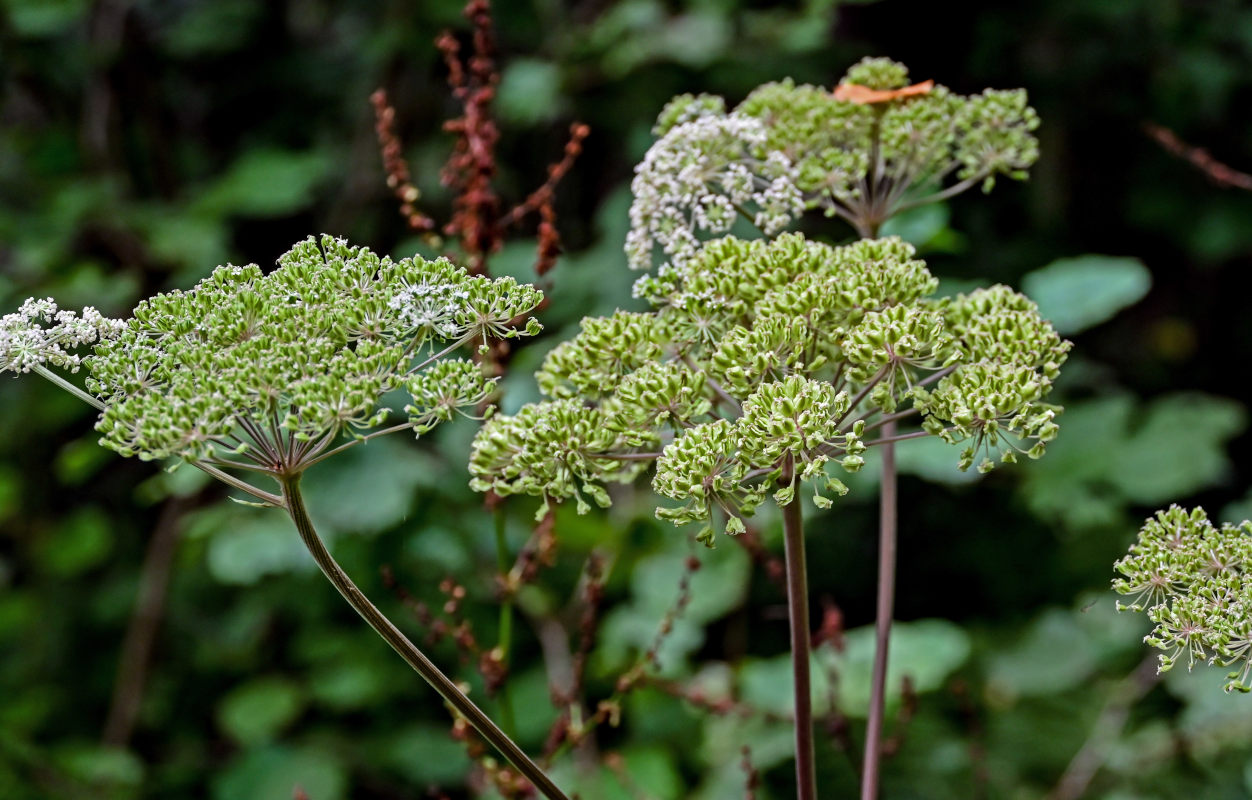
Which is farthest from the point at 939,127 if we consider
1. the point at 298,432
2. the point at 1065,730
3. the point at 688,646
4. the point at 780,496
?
the point at 1065,730

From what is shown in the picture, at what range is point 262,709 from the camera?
3.71m

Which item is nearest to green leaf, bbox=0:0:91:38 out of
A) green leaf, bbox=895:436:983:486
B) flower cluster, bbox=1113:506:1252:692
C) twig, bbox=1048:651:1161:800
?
green leaf, bbox=895:436:983:486

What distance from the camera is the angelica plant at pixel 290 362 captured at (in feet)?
3.06

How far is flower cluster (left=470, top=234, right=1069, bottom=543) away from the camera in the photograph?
1.01m

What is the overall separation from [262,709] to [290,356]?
10.2 ft

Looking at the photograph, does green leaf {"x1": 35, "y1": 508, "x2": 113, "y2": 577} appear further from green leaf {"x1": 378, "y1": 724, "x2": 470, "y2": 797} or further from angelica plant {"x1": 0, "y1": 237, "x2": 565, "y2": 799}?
angelica plant {"x1": 0, "y1": 237, "x2": 565, "y2": 799}

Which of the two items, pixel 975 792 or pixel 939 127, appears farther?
pixel 975 792

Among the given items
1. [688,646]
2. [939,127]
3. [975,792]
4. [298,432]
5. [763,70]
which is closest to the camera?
[298,432]

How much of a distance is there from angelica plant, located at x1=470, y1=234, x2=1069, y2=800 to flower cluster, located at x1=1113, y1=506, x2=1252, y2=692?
0.16 m

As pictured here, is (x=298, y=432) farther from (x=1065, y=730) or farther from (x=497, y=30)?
(x=497, y=30)

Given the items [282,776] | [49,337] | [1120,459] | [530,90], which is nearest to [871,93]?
[49,337]

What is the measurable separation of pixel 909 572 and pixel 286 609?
95.9 inches

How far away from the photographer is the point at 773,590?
3.89 m

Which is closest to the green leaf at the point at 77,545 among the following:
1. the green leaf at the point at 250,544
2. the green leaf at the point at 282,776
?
the green leaf at the point at 282,776
